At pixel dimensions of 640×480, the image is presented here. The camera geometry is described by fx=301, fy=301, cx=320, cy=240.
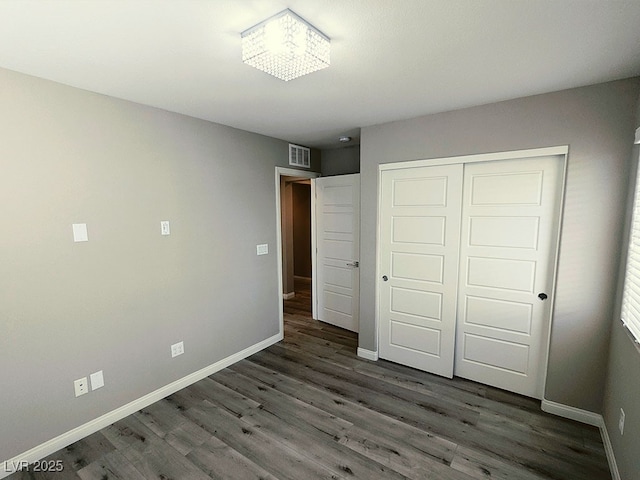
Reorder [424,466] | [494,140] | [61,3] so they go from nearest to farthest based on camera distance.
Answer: [61,3]
[424,466]
[494,140]

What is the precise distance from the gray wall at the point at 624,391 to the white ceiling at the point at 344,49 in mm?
860

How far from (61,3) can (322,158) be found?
341 cm

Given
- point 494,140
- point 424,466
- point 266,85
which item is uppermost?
point 266,85

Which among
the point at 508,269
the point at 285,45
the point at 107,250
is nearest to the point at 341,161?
the point at 508,269

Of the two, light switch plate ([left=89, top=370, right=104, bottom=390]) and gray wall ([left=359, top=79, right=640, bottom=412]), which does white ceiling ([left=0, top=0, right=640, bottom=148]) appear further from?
light switch plate ([left=89, top=370, right=104, bottom=390])

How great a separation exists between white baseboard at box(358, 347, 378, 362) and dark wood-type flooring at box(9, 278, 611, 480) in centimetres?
28

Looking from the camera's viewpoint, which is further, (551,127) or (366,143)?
(366,143)

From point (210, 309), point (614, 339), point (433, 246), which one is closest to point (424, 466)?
point (614, 339)

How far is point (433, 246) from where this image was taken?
2895 mm

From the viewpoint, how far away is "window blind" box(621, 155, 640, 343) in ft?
5.59

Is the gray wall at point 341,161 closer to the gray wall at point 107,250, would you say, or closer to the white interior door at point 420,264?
the white interior door at point 420,264

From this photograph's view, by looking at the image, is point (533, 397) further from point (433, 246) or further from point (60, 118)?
point (60, 118)

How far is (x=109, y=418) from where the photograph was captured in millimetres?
2297

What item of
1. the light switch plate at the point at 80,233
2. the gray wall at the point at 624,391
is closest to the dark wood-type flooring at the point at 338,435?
the gray wall at the point at 624,391
